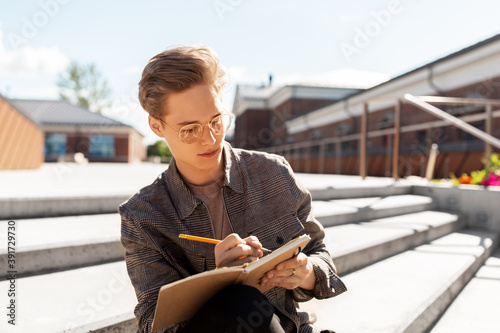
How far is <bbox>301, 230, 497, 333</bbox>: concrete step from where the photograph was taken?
194 centimetres

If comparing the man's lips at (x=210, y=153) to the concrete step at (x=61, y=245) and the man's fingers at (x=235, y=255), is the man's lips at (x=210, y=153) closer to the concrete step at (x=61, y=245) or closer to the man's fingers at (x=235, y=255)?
the man's fingers at (x=235, y=255)

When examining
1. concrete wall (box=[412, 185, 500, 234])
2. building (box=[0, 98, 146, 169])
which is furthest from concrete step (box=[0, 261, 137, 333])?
building (box=[0, 98, 146, 169])

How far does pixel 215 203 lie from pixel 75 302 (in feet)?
2.99

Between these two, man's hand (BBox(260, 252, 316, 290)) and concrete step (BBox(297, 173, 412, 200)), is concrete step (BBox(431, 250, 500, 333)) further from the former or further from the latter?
concrete step (BBox(297, 173, 412, 200))

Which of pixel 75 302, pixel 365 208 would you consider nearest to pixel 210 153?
pixel 75 302

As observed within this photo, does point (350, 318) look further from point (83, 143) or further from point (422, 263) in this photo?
point (83, 143)

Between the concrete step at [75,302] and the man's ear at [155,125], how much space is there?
2.97ft

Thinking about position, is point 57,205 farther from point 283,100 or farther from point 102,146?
point 102,146

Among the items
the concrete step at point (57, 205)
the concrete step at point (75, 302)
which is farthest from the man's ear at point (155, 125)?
the concrete step at point (57, 205)

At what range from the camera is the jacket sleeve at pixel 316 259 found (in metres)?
1.29

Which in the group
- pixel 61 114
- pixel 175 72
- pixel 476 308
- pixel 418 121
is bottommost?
pixel 476 308

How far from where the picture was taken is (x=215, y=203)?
1.38 metres

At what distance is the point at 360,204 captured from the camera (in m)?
4.03

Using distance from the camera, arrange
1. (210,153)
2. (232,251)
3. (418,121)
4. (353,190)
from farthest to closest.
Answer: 1. (418,121)
2. (353,190)
3. (210,153)
4. (232,251)
